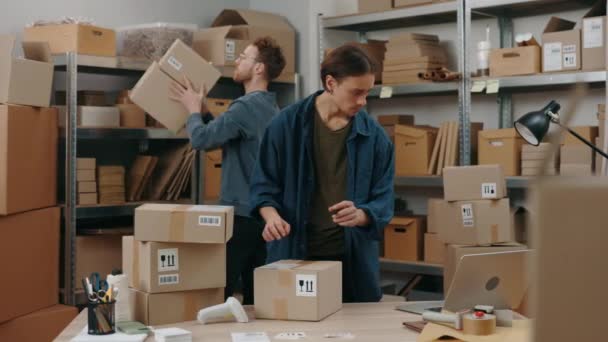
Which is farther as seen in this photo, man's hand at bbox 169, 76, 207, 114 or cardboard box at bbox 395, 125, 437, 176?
cardboard box at bbox 395, 125, 437, 176

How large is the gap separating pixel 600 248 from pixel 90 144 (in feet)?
14.1

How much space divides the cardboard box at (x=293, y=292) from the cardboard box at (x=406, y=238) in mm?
2234

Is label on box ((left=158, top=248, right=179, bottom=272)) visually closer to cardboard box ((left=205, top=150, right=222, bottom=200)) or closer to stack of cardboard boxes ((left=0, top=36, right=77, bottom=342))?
stack of cardboard boxes ((left=0, top=36, right=77, bottom=342))

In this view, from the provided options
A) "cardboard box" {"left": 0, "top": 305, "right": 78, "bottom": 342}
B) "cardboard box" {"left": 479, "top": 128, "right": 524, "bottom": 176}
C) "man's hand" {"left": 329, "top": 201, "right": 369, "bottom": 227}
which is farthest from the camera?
"cardboard box" {"left": 479, "top": 128, "right": 524, "bottom": 176}

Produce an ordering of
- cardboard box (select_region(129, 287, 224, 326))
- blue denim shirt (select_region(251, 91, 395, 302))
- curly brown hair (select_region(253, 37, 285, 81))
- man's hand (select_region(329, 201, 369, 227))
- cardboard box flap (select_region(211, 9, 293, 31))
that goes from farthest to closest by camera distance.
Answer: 1. cardboard box flap (select_region(211, 9, 293, 31))
2. curly brown hair (select_region(253, 37, 285, 81))
3. blue denim shirt (select_region(251, 91, 395, 302))
4. man's hand (select_region(329, 201, 369, 227))
5. cardboard box (select_region(129, 287, 224, 326))

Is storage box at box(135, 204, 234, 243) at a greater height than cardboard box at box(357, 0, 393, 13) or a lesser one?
lesser

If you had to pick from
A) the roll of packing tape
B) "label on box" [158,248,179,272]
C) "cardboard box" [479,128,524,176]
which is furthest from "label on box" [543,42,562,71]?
"label on box" [158,248,179,272]

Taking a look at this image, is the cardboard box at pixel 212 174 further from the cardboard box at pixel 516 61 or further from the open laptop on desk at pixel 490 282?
the open laptop on desk at pixel 490 282

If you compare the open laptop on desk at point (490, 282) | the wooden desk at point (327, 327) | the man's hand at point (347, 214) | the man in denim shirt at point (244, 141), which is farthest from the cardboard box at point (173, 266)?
the man in denim shirt at point (244, 141)

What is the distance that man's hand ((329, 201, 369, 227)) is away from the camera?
2.36 meters

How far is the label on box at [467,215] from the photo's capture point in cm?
356

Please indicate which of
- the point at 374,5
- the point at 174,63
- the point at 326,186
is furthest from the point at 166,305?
the point at 374,5

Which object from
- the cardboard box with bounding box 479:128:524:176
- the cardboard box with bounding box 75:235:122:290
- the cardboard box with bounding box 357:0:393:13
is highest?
the cardboard box with bounding box 357:0:393:13

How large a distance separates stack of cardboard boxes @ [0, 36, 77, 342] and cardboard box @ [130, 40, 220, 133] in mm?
484
